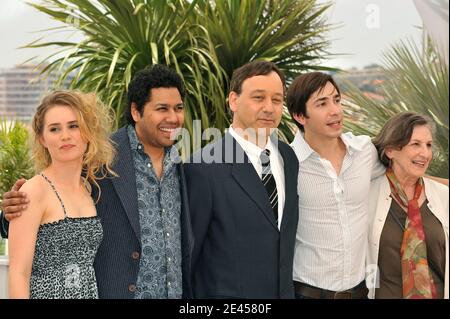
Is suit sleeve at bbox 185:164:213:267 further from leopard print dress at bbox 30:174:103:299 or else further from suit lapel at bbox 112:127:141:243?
leopard print dress at bbox 30:174:103:299

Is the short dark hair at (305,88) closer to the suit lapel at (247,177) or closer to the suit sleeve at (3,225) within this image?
the suit lapel at (247,177)

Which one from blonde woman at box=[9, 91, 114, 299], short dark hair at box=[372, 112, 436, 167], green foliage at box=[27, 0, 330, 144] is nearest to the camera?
blonde woman at box=[9, 91, 114, 299]

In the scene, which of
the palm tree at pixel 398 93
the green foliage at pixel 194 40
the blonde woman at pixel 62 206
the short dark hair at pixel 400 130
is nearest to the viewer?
the blonde woman at pixel 62 206

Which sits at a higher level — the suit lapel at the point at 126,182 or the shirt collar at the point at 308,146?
→ the shirt collar at the point at 308,146

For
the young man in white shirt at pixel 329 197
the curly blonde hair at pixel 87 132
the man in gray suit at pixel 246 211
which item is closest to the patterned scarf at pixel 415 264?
the young man in white shirt at pixel 329 197

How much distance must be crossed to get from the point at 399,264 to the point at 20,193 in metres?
1.27

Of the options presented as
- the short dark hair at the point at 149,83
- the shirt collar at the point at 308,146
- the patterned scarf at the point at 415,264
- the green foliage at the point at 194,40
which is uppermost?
the green foliage at the point at 194,40

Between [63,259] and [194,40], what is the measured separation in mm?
2942

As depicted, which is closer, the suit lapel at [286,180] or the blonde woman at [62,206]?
the blonde woman at [62,206]

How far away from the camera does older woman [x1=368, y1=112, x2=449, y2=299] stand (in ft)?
7.19

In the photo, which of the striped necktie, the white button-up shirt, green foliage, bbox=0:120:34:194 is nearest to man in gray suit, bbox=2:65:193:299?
the striped necktie

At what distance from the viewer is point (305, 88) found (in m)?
2.34

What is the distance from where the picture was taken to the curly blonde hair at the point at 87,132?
1.95m

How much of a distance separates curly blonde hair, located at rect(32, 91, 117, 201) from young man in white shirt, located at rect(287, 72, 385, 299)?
0.70 metres
